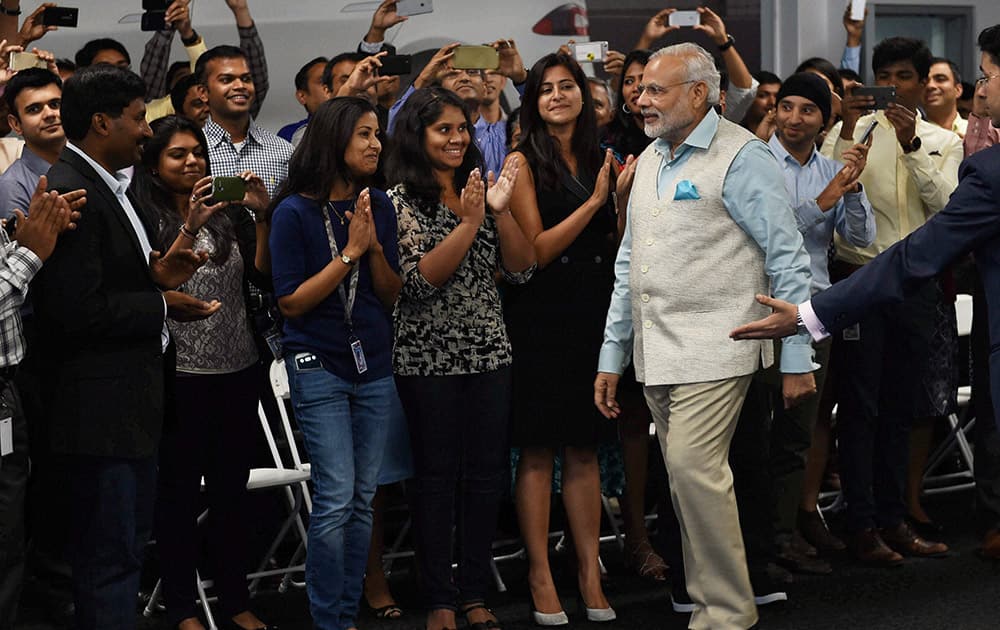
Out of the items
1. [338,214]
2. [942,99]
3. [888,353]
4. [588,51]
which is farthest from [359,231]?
[942,99]

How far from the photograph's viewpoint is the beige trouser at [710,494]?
14.1 ft

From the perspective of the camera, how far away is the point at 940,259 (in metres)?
3.40

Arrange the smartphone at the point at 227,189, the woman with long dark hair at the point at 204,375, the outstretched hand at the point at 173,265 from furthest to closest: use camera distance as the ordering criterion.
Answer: the woman with long dark hair at the point at 204,375 → the smartphone at the point at 227,189 → the outstretched hand at the point at 173,265

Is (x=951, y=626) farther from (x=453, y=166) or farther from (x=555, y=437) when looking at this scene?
(x=453, y=166)

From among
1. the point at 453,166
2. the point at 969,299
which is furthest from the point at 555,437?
the point at 969,299

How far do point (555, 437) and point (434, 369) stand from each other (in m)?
0.56

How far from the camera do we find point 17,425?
11.8 ft

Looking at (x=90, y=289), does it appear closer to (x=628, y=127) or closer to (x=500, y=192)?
(x=500, y=192)

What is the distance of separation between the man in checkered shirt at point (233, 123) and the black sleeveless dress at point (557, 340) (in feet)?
4.09

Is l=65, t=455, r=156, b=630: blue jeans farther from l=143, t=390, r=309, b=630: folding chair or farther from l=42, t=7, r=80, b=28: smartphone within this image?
l=42, t=7, r=80, b=28: smartphone

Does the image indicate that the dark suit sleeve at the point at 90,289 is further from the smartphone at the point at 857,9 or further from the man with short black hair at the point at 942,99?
the smartphone at the point at 857,9

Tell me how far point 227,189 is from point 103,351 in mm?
623

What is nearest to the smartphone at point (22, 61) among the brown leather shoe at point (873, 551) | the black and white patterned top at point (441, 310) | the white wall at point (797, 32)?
the black and white patterned top at point (441, 310)

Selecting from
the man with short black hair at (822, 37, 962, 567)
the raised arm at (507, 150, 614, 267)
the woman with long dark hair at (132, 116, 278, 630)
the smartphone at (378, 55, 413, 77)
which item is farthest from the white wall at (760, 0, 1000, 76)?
the woman with long dark hair at (132, 116, 278, 630)
